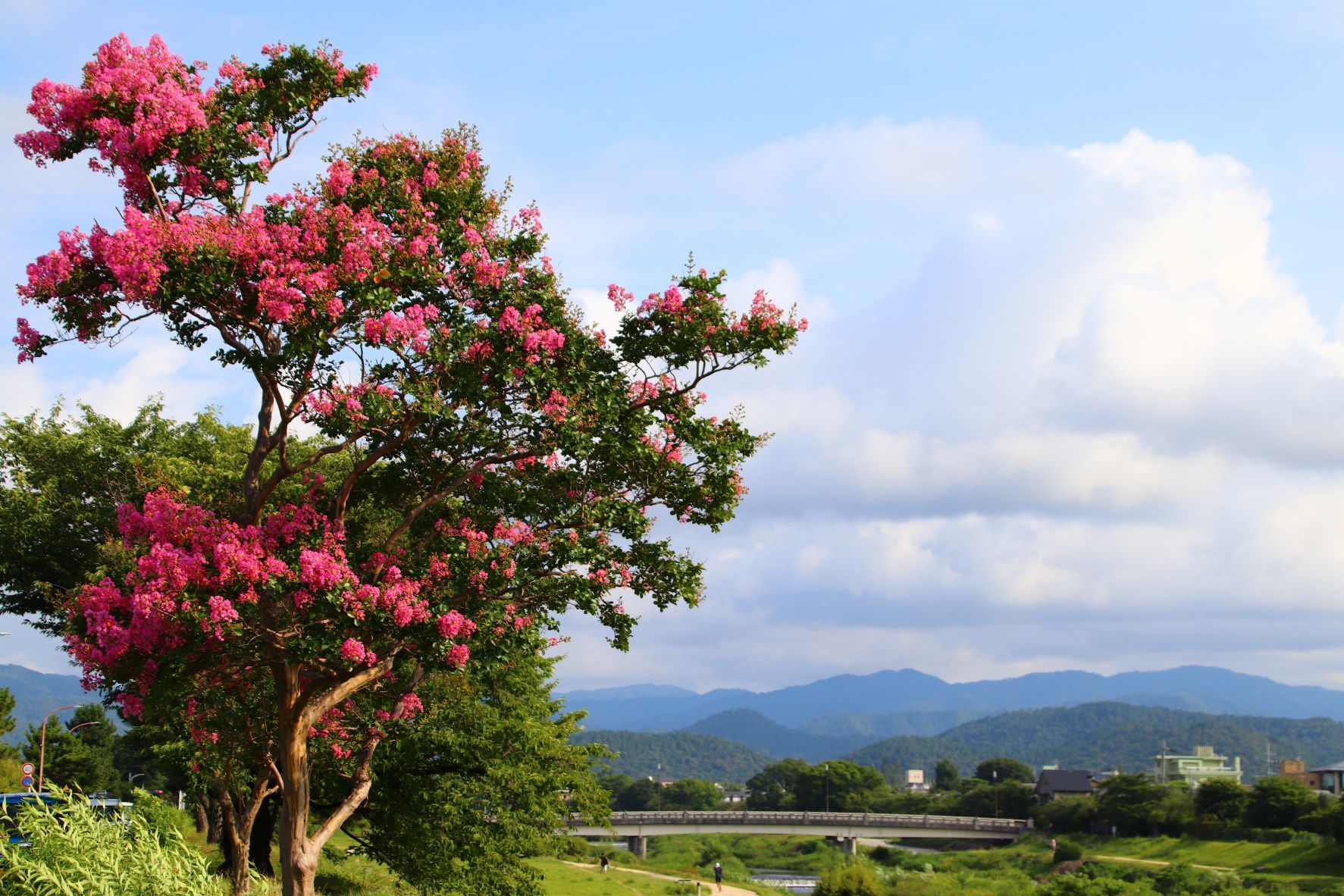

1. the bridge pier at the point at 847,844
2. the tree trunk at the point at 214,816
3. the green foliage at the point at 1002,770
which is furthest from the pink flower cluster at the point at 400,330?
the green foliage at the point at 1002,770

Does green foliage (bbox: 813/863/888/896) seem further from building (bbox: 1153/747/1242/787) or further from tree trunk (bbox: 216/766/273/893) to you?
building (bbox: 1153/747/1242/787)

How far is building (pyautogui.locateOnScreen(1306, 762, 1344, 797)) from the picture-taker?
115 meters

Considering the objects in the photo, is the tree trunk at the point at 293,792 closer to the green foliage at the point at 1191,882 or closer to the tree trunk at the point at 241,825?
the tree trunk at the point at 241,825

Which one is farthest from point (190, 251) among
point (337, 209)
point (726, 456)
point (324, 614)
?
point (726, 456)

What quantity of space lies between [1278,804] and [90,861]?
89.9 meters

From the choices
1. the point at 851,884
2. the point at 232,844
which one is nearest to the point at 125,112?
the point at 232,844

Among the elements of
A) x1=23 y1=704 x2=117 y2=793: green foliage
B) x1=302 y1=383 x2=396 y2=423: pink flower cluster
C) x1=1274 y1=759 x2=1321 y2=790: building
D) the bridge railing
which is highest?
x1=302 y1=383 x2=396 y2=423: pink flower cluster

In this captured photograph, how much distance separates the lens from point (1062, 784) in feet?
439

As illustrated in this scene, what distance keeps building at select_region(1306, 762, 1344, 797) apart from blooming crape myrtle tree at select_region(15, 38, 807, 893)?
385 ft

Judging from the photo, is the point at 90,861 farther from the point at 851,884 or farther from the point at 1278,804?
the point at 1278,804

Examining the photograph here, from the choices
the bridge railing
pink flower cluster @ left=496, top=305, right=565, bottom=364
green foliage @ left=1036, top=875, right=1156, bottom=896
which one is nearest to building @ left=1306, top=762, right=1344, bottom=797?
the bridge railing

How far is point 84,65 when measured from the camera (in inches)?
555

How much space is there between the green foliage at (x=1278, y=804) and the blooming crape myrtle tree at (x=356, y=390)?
275 ft

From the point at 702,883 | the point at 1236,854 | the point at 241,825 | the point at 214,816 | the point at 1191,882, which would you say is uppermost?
the point at 241,825
